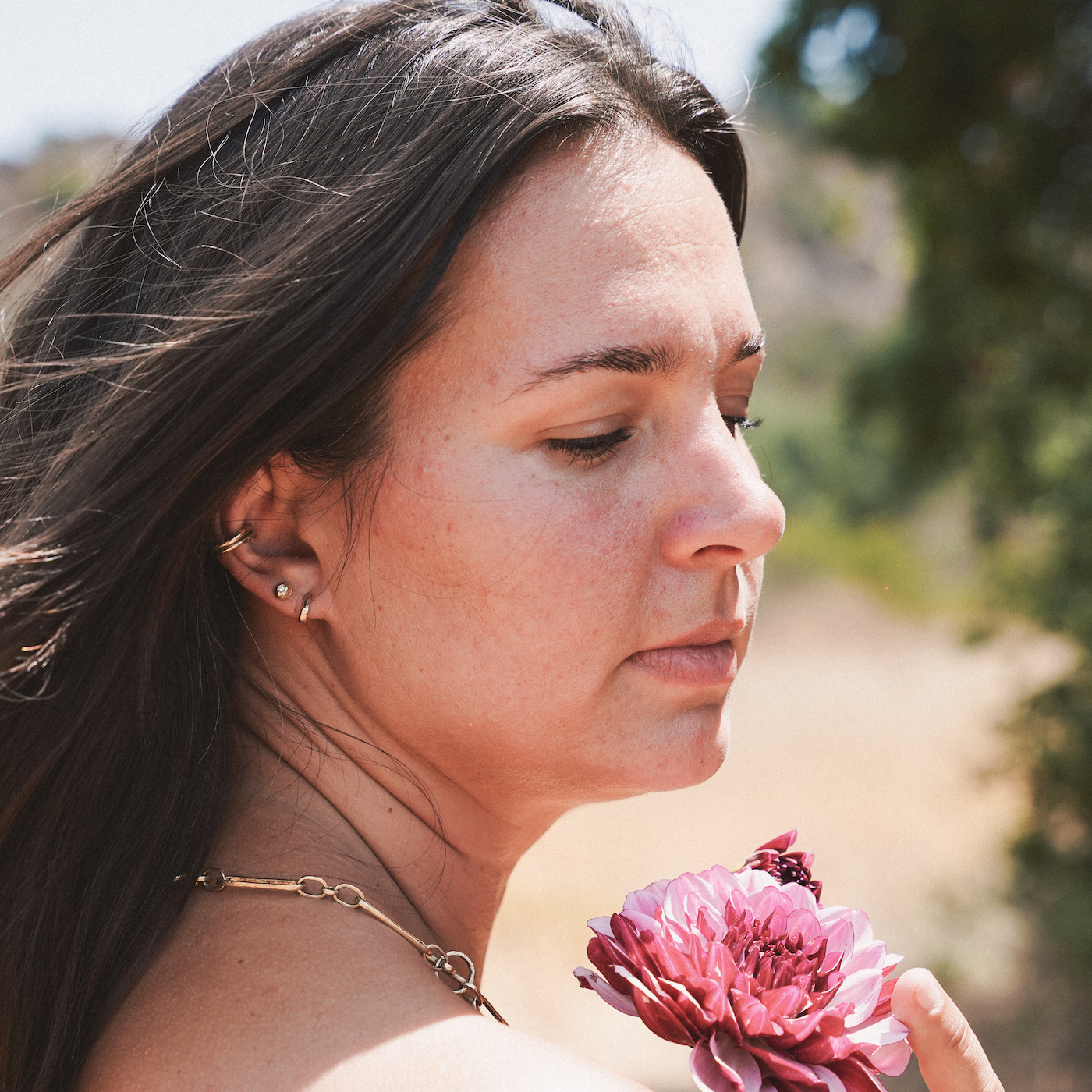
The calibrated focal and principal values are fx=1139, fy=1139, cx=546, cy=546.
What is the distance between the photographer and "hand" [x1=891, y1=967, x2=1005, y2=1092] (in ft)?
4.54

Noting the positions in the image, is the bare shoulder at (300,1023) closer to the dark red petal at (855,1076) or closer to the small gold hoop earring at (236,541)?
the dark red petal at (855,1076)

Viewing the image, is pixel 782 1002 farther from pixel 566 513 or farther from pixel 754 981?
→ pixel 566 513

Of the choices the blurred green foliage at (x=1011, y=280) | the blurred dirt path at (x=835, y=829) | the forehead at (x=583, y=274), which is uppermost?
the forehead at (x=583, y=274)

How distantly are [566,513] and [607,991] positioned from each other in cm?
62

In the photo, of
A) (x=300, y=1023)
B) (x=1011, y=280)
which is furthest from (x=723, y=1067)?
(x=1011, y=280)

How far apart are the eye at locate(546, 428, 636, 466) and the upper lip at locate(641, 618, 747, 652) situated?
0.28 m

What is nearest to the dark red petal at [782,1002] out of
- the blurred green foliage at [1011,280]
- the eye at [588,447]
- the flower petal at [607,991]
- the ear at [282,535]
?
the flower petal at [607,991]

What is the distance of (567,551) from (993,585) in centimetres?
603

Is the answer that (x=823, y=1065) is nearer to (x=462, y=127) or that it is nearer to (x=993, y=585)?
(x=462, y=127)

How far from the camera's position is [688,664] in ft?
5.50

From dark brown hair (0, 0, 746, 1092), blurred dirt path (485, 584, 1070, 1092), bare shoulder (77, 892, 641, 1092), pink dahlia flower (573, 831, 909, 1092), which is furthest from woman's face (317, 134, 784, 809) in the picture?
blurred dirt path (485, 584, 1070, 1092)

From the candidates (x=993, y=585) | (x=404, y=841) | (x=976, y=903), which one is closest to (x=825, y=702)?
(x=976, y=903)

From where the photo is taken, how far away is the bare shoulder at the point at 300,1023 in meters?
1.21

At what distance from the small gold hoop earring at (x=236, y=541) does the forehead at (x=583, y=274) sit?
1.31 feet
